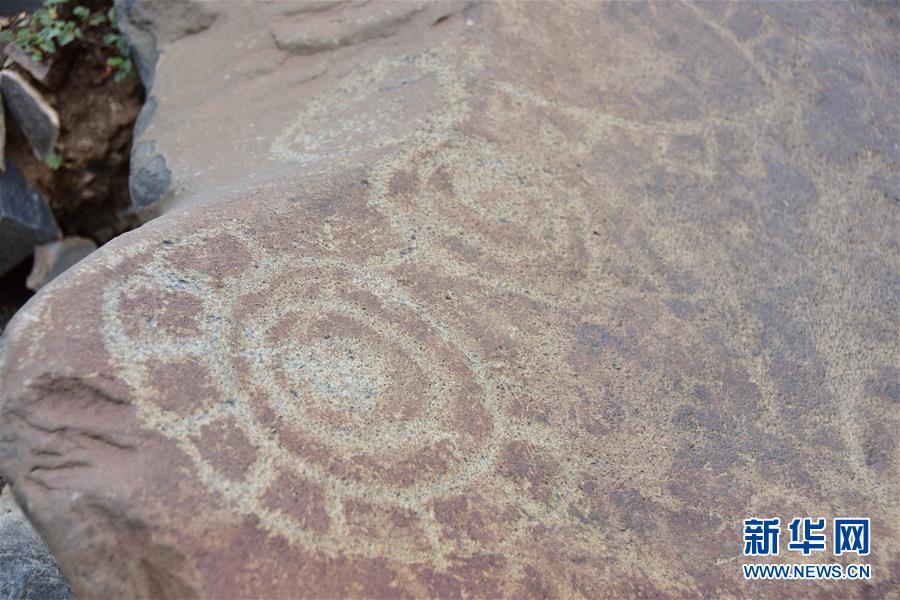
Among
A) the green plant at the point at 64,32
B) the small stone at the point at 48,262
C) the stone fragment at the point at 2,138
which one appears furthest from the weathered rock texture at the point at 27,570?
the green plant at the point at 64,32

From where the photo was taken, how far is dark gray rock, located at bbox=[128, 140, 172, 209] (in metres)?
1.60

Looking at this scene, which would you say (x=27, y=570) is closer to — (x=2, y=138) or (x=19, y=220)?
(x=19, y=220)

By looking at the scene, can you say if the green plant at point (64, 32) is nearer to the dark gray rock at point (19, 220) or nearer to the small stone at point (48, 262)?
the dark gray rock at point (19, 220)

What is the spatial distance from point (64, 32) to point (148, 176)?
73cm

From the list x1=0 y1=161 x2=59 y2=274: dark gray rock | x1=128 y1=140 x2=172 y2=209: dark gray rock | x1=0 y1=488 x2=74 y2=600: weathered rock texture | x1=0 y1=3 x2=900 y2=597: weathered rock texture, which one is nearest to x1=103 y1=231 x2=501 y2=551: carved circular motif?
x1=0 y1=3 x2=900 y2=597: weathered rock texture

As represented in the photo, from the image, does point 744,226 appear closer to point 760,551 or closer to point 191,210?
point 760,551

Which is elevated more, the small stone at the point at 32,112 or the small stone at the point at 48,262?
the small stone at the point at 32,112

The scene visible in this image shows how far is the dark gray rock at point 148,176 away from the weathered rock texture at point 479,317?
15 mm

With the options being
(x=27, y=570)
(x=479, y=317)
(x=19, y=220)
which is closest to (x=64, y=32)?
(x=19, y=220)

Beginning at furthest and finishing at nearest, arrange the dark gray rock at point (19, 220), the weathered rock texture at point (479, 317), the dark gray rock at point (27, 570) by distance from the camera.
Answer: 1. the dark gray rock at point (19, 220)
2. the dark gray rock at point (27, 570)
3. the weathered rock texture at point (479, 317)

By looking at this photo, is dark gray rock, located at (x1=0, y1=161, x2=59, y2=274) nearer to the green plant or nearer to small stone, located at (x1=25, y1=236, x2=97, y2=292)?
small stone, located at (x1=25, y1=236, x2=97, y2=292)

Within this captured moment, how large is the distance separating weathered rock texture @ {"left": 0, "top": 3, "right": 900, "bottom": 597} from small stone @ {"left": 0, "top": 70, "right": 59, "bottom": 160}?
460 millimetres

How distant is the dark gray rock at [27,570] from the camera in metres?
1.37

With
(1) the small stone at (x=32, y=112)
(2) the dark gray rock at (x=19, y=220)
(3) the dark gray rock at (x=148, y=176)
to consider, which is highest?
(1) the small stone at (x=32, y=112)
